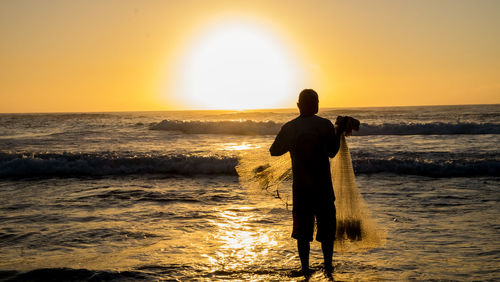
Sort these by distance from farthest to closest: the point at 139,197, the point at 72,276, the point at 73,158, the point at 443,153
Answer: the point at 443,153 → the point at 73,158 → the point at 139,197 → the point at 72,276

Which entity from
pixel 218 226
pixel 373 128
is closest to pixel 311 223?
pixel 218 226

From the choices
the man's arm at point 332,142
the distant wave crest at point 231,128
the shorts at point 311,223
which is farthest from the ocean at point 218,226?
the distant wave crest at point 231,128

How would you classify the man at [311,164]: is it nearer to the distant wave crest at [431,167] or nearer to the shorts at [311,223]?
the shorts at [311,223]

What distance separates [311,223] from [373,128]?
93.2ft

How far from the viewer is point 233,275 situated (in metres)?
4.48

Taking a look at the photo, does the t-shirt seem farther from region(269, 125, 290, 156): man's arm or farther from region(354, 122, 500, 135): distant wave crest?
region(354, 122, 500, 135): distant wave crest

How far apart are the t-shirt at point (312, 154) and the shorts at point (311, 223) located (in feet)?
0.28

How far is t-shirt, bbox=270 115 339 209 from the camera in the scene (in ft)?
13.3

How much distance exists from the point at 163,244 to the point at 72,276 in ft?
4.49

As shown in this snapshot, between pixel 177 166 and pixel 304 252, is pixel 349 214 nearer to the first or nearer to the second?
pixel 304 252

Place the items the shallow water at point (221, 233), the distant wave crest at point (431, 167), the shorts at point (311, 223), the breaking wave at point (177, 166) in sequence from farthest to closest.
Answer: the breaking wave at point (177, 166)
the distant wave crest at point (431, 167)
the shallow water at point (221, 233)
the shorts at point (311, 223)

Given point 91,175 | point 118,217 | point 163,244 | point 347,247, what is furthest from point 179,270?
point 91,175

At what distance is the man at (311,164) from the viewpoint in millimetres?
4047

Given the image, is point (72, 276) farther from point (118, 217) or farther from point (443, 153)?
point (443, 153)
